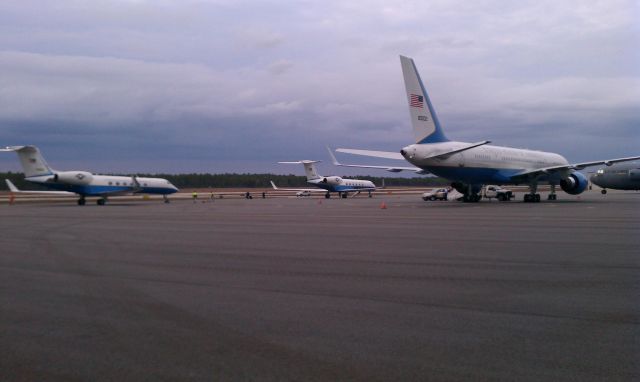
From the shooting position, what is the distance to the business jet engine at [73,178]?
45.3 m

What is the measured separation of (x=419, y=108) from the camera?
35812 millimetres

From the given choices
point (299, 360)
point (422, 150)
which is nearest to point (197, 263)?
point (299, 360)

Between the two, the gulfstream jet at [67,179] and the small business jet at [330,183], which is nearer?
the gulfstream jet at [67,179]

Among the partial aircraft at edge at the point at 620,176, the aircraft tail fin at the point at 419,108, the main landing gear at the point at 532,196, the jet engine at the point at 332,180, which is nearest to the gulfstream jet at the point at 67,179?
the jet engine at the point at 332,180

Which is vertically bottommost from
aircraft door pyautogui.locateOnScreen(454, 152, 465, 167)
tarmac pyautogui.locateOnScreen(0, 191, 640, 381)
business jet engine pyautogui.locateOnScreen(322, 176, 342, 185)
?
tarmac pyautogui.locateOnScreen(0, 191, 640, 381)

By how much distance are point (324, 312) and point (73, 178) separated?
42891mm

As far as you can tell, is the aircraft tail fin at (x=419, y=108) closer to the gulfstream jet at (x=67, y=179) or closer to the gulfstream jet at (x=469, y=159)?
the gulfstream jet at (x=469, y=159)

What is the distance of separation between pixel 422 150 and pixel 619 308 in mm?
28413

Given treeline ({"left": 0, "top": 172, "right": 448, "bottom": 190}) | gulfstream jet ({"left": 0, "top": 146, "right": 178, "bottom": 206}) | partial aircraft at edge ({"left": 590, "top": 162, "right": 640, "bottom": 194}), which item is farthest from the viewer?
treeline ({"left": 0, "top": 172, "right": 448, "bottom": 190})

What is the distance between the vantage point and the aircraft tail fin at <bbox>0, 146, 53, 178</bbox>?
4525 centimetres

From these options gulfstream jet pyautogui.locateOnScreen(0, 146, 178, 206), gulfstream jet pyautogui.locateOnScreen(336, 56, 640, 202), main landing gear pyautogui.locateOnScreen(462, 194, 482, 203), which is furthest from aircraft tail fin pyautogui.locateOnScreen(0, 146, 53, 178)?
main landing gear pyautogui.locateOnScreen(462, 194, 482, 203)

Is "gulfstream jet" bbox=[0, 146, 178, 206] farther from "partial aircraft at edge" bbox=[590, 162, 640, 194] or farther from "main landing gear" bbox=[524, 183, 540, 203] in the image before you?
"partial aircraft at edge" bbox=[590, 162, 640, 194]

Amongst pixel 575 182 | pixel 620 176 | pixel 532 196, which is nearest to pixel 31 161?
pixel 532 196

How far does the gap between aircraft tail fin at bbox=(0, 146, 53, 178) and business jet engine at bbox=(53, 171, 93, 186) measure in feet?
4.45
